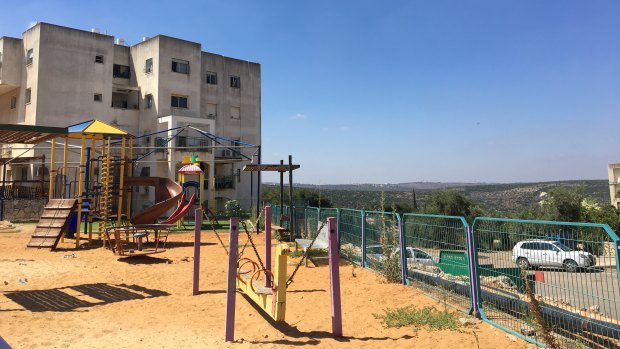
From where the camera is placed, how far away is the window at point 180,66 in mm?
36500

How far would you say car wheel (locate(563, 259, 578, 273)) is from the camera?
4.52 m

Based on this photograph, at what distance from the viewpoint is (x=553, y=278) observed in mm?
4859

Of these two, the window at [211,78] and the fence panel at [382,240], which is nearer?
the fence panel at [382,240]

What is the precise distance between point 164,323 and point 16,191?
27.9m

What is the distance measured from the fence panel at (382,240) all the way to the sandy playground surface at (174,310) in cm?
38

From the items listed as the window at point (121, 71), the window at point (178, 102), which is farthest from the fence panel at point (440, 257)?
the window at point (121, 71)

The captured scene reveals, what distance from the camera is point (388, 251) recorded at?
898 centimetres

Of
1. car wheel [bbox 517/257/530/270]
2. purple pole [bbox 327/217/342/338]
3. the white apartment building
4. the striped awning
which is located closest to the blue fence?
car wheel [bbox 517/257/530/270]

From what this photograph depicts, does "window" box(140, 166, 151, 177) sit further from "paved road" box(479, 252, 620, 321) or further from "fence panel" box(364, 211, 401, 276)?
"paved road" box(479, 252, 620, 321)

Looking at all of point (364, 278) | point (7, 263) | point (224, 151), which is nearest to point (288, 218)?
point (364, 278)

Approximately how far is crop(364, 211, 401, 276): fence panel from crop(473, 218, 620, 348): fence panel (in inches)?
100

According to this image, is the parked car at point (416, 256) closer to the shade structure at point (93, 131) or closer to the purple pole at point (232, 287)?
the purple pole at point (232, 287)

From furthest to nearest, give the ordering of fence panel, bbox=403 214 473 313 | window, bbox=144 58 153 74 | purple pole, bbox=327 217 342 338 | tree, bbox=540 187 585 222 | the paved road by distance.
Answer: window, bbox=144 58 153 74, tree, bbox=540 187 585 222, fence panel, bbox=403 214 473 313, purple pole, bbox=327 217 342 338, the paved road

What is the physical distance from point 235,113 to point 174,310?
3641 cm
